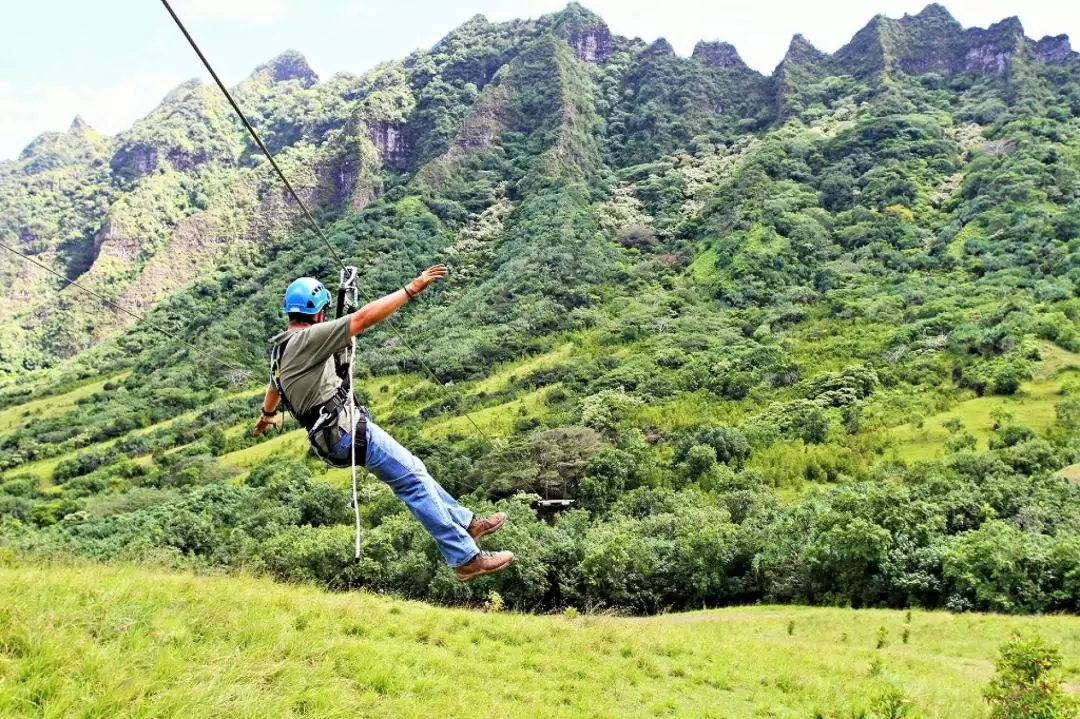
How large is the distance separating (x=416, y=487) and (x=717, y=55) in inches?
8336

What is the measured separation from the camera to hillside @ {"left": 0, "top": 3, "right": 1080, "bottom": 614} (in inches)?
1284

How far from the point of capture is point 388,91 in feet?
609

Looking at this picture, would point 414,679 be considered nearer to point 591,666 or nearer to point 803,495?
point 591,666

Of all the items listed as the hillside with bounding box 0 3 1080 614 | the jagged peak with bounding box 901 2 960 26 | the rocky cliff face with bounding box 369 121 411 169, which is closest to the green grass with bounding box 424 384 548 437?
the hillside with bounding box 0 3 1080 614

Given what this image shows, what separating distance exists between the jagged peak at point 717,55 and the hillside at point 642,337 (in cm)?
107

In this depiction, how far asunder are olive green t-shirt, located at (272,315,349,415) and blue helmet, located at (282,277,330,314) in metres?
0.19

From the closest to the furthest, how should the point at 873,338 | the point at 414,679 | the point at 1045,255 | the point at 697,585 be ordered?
the point at 414,679
the point at 697,585
the point at 873,338
the point at 1045,255

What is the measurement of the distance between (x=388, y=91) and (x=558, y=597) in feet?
594

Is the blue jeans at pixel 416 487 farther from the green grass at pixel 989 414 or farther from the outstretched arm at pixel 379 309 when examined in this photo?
the green grass at pixel 989 414

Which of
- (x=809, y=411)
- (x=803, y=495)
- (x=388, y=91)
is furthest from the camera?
(x=388, y=91)

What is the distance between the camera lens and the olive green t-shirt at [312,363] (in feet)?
15.1

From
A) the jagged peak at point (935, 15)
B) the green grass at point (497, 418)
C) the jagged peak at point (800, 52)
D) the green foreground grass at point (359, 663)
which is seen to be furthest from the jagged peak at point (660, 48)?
the green foreground grass at point (359, 663)

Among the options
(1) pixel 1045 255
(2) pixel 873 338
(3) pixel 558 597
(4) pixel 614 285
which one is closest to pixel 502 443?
(3) pixel 558 597

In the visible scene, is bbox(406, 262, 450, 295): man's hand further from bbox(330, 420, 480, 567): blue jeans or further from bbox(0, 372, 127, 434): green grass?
bbox(0, 372, 127, 434): green grass
